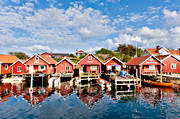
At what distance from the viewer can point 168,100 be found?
1652cm

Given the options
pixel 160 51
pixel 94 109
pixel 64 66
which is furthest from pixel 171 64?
pixel 64 66

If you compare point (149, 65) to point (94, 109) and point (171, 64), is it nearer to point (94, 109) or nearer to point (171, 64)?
point (171, 64)

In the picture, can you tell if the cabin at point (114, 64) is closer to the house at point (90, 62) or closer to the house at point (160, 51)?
the house at point (90, 62)

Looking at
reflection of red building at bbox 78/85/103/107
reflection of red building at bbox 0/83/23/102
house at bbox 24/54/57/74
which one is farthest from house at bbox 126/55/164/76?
reflection of red building at bbox 0/83/23/102

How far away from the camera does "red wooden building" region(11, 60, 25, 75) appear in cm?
3500

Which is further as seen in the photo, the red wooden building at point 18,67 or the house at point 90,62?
the red wooden building at point 18,67

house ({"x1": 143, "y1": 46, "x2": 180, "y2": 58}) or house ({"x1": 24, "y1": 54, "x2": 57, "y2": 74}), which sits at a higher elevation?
house ({"x1": 143, "y1": 46, "x2": 180, "y2": 58})

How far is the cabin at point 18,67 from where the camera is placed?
34972 millimetres

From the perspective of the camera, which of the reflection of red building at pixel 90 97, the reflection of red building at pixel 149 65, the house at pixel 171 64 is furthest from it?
the house at pixel 171 64

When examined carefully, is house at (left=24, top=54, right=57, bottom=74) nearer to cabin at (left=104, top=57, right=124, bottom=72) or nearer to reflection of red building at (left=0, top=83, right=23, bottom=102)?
reflection of red building at (left=0, top=83, right=23, bottom=102)

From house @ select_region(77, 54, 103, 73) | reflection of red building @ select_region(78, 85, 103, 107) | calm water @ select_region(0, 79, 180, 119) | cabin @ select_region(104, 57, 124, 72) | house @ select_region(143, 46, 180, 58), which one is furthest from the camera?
house @ select_region(143, 46, 180, 58)

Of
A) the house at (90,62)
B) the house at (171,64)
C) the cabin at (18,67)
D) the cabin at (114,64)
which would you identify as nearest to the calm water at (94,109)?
the house at (90,62)

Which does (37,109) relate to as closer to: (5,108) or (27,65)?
(5,108)

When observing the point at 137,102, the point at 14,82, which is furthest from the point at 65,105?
the point at 14,82
